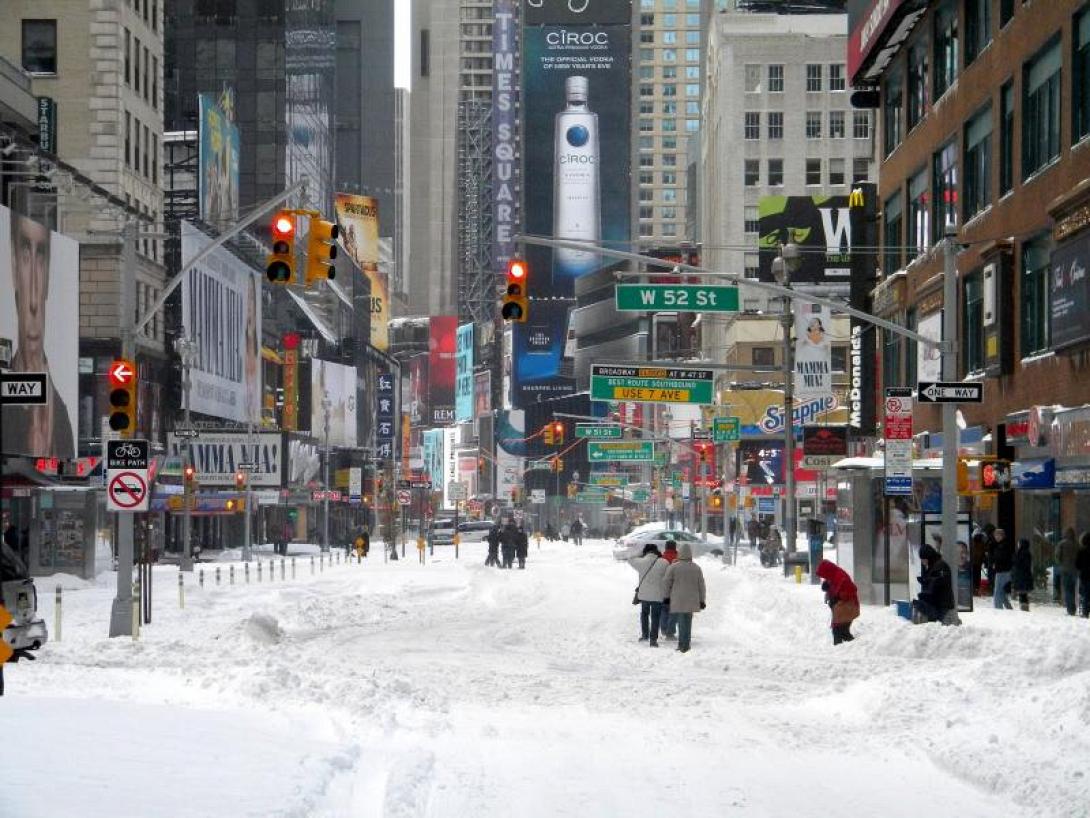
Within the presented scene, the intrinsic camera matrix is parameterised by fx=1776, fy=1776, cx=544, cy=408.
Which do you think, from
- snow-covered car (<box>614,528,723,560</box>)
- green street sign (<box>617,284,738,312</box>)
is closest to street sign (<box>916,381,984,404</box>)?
green street sign (<box>617,284,738,312</box>)

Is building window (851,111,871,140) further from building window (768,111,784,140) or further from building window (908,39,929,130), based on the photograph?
building window (908,39,929,130)

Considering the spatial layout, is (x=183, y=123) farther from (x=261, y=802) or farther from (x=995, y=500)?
(x=261, y=802)

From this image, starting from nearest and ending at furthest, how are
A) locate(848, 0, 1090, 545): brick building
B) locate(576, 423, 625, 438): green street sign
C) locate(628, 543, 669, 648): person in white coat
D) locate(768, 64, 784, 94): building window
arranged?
locate(628, 543, 669, 648): person in white coat, locate(848, 0, 1090, 545): brick building, locate(576, 423, 625, 438): green street sign, locate(768, 64, 784, 94): building window

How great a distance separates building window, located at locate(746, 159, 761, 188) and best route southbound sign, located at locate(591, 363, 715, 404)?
9774 cm

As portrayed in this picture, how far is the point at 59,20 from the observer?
81.2m

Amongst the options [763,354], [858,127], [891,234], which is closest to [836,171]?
[858,127]

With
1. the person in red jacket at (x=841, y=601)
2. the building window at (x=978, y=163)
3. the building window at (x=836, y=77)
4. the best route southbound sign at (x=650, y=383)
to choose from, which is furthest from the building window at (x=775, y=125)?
the person in red jacket at (x=841, y=601)

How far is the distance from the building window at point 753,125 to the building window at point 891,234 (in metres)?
92.1

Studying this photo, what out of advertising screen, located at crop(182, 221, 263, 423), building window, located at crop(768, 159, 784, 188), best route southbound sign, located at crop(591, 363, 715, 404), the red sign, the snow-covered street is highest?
building window, located at crop(768, 159, 784, 188)

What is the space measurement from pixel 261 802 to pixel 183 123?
123060mm

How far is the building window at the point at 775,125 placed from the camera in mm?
149750

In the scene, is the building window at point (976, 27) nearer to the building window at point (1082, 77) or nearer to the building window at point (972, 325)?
the building window at point (972, 325)

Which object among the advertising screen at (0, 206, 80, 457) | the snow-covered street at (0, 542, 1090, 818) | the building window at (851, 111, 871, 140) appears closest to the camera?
the snow-covered street at (0, 542, 1090, 818)

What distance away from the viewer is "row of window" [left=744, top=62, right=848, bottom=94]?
14812cm
